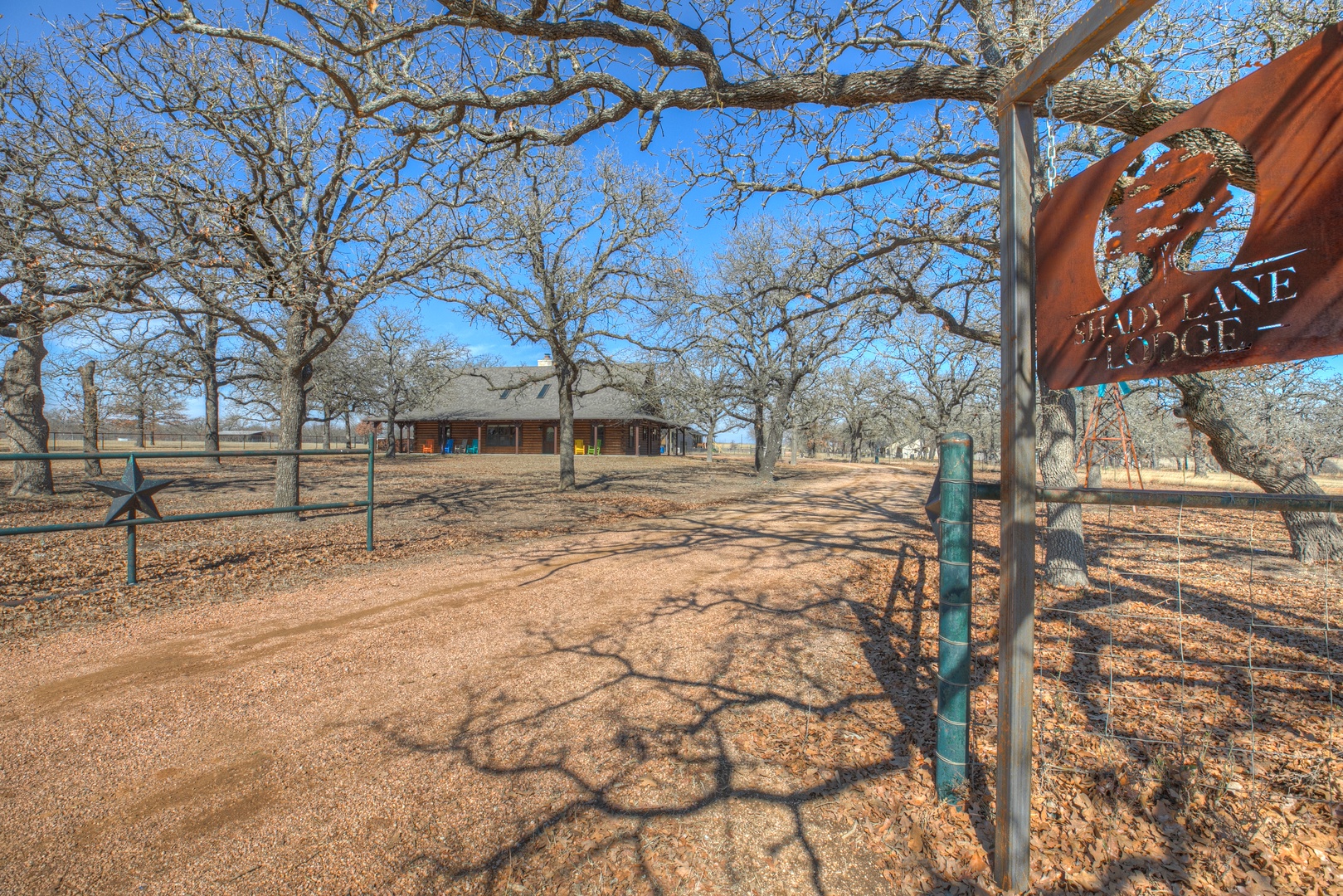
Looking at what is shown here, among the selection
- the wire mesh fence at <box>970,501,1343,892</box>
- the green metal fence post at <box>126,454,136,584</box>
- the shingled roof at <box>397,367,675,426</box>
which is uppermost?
the shingled roof at <box>397,367,675,426</box>

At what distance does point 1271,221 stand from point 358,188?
9.85 meters

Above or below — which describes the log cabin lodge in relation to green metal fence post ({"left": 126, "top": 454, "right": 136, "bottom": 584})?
above

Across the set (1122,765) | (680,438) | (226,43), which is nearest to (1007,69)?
(1122,765)

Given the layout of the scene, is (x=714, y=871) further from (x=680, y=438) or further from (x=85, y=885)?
(x=680, y=438)

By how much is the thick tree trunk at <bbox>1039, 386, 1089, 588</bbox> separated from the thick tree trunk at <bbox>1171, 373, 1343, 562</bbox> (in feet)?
4.43

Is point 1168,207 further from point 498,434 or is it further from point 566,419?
point 498,434

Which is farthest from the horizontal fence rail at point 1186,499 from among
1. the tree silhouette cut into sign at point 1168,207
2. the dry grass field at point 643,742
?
the dry grass field at point 643,742

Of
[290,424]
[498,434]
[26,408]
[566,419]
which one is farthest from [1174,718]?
[498,434]

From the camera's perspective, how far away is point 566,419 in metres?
15.6

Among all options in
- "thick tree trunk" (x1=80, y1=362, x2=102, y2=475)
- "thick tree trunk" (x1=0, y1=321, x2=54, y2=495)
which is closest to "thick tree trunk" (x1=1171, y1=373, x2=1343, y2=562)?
"thick tree trunk" (x1=0, y1=321, x2=54, y2=495)

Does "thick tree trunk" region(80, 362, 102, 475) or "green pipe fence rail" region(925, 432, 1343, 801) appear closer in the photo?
"green pipe fence rail" region(925, 432, 1343, 801)

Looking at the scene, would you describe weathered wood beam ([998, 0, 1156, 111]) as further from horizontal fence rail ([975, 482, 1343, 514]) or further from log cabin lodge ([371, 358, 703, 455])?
log cabin lodge ([371, 358, 703, 455])

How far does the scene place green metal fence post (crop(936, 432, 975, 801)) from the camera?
222 cm

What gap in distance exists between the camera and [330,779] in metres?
2.45
